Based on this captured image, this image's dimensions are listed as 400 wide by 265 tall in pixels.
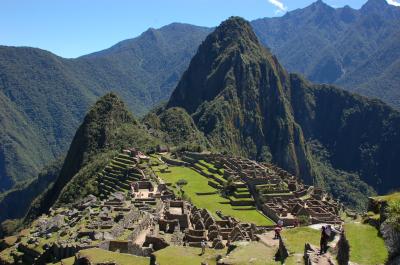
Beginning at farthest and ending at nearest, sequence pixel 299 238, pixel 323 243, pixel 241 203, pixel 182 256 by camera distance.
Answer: pixel 241 203 → pixel 182 256 → pixel 299 238 → pixel 323 243

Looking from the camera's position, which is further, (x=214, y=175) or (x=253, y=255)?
(x=214, y=175)

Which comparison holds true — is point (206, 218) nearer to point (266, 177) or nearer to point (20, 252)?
point (20, 252)

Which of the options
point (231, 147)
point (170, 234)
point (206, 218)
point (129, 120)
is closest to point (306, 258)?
point (170, 234)

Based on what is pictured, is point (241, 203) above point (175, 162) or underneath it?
underneath

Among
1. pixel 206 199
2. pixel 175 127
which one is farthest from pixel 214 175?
pixel 175 127

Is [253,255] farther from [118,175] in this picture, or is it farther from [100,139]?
[100,139]
